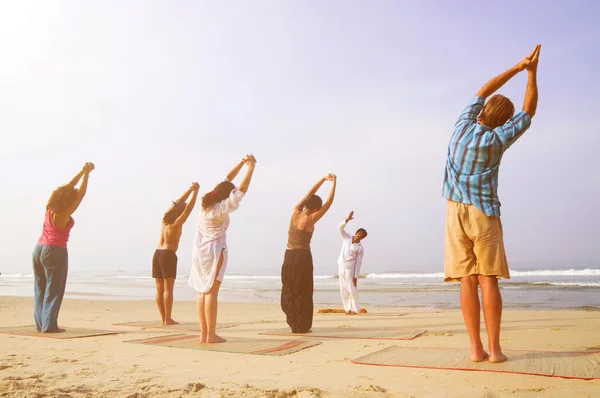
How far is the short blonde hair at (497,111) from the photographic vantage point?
3.92m

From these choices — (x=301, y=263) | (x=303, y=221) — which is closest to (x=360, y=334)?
(x=301, y=263)

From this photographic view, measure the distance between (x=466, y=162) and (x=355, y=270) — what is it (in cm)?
720

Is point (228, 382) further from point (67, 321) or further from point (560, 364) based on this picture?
point (67, 321)

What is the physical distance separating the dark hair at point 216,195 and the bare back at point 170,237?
8.27 ft

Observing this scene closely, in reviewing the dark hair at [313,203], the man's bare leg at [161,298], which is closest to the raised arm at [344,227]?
the dark hair at [313,203]

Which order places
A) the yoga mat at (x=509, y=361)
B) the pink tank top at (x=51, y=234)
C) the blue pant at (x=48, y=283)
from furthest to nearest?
1. the pink tank top at (x=51, y=234)
2. the blue pant at (x=48, y=283)
3. the yoga mat at (x=509, y=361)

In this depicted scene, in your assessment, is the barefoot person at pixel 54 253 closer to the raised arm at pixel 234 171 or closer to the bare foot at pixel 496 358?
the raised arm at pixel 234 171

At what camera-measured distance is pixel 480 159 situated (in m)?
3.78

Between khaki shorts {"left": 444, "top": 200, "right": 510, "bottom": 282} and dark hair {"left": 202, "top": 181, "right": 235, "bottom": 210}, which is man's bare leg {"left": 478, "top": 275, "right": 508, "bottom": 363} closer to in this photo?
khaki shorts {"left": 444, "top": 200, "right": 510, "bottom": 282}

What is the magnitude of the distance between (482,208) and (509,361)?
49.1 inches

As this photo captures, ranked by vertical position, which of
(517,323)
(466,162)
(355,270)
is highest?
(466,162)

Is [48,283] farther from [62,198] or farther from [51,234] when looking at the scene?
[62,198]

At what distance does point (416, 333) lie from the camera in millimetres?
6055

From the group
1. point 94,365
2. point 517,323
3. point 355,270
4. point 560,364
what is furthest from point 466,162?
point 355,270
